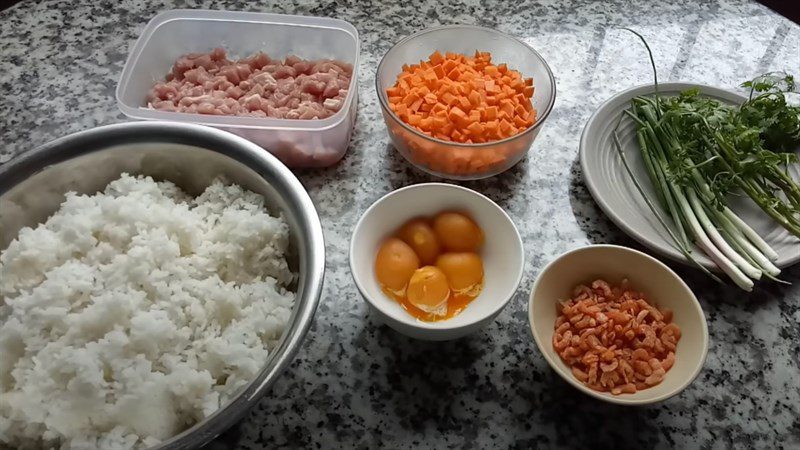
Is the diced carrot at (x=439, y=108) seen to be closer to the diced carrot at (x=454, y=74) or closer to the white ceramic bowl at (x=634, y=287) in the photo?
the diced carrot at (x=454, y=74)

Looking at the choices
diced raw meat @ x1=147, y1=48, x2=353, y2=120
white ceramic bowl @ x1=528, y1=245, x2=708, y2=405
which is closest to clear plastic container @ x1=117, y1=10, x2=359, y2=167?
diced raw meat @ x1=147, y1=48, x2=353, y2=120

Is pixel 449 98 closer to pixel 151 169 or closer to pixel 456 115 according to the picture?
pixel 456 115

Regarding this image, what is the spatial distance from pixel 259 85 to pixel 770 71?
1.30 meters

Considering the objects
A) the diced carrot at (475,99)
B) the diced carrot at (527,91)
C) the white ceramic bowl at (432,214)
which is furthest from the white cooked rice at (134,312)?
the diced carrot at (527,91)

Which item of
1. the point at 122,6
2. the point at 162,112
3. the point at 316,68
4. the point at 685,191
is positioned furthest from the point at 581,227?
the point at 122,6

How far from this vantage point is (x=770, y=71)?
1548 mm

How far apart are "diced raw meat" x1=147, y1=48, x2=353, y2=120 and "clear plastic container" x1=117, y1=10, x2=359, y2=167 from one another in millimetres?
39

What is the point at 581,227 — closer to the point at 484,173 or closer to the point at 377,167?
the point at 484,173

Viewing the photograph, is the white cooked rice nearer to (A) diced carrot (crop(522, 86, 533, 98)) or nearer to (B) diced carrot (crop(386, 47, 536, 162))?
(B) diced carrot (crop(386, 47, 536, 162))

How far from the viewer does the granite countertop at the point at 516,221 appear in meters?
0.97

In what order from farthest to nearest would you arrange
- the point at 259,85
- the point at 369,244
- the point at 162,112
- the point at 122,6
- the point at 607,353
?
the point at 122,6, the point at 259,85, the point at 162,112, the point at 369,244, the point at 607,353

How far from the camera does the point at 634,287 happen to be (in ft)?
3.44

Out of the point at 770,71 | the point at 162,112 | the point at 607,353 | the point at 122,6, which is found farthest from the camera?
the point at 122,6

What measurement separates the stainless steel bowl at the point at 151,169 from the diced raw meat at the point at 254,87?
0.18 m
